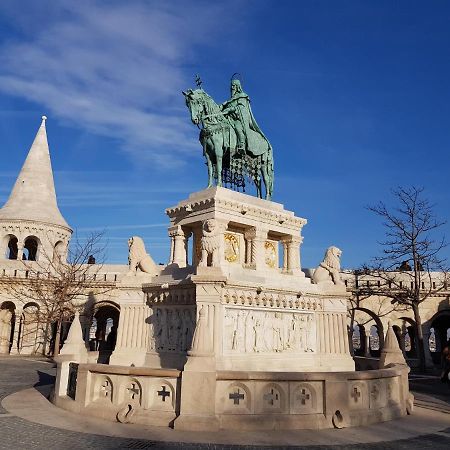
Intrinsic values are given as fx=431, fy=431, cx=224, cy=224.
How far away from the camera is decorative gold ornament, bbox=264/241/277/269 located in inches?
513

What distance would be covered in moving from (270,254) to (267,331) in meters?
2.91

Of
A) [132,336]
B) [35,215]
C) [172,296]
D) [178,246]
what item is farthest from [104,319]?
[172,296]

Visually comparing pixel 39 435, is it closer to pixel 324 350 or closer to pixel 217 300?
pixel 217 300

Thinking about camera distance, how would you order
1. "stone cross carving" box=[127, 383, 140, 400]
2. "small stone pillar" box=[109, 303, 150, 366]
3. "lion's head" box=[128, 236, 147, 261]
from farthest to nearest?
"lion's head" box=[128, 236, 147, 261] → "small stone pillar" box=[109, 303, 150, 366] → "stone cross carving" box=[127, 383, 140, 400]

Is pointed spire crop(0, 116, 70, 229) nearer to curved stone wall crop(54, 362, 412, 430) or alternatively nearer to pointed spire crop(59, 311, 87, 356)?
pointed spire crop(59, 311, 87, 356)

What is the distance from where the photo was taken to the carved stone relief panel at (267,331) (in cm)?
1027

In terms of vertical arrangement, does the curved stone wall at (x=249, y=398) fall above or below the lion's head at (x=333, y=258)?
below

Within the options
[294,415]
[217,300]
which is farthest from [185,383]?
[217,300]

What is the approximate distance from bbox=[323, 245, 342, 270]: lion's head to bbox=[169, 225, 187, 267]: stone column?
431 centimetres

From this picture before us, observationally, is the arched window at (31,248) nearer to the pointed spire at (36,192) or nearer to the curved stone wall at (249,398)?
the pointed spire at (36,192)

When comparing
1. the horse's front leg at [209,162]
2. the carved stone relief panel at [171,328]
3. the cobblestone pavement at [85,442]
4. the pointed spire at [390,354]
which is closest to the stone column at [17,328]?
the carved stone relief panel at [171,328]

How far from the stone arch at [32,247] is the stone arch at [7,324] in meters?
4.59

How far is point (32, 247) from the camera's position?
40000 millimetres

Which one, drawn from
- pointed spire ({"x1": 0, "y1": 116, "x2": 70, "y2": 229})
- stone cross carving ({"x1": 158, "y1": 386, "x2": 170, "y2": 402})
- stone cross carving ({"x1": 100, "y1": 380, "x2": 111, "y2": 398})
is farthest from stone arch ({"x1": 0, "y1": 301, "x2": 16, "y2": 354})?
stone cross carving ({"x1": 158, "y1": 386, "x2": 170, "y2": 402})
